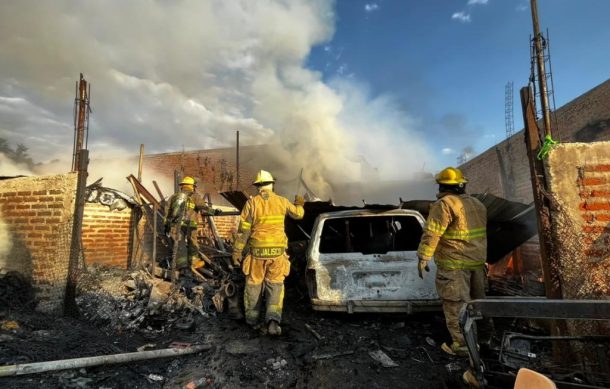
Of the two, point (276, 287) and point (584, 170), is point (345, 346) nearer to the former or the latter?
point (276, 287)

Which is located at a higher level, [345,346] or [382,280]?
[382,280]

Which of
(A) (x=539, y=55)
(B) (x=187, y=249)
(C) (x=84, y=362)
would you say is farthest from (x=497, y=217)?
(B) (x=187, y=249)

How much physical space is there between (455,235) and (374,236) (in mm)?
1694

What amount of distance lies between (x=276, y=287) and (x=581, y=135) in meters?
7.63

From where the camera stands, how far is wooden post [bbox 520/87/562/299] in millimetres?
2793

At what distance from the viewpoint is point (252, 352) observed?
349 centimetres

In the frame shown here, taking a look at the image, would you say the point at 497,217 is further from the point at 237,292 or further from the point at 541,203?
the point at 237,292

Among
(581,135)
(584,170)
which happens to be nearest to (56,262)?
(584,170)

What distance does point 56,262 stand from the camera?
451 cm

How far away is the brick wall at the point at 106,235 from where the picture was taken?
6.68m

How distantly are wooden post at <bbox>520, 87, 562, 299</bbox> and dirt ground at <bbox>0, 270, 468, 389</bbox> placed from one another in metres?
1.08

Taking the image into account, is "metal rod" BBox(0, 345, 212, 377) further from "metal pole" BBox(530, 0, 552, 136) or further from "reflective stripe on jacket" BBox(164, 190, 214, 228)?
"metal pole" BBox(530, 0, 552, 136)

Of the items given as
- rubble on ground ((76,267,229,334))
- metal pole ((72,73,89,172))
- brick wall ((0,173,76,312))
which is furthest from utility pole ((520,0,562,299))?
metal pole ((72,73,89,172))

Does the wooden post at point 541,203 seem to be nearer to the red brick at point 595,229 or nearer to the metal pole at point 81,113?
the red brick at point 595,229
